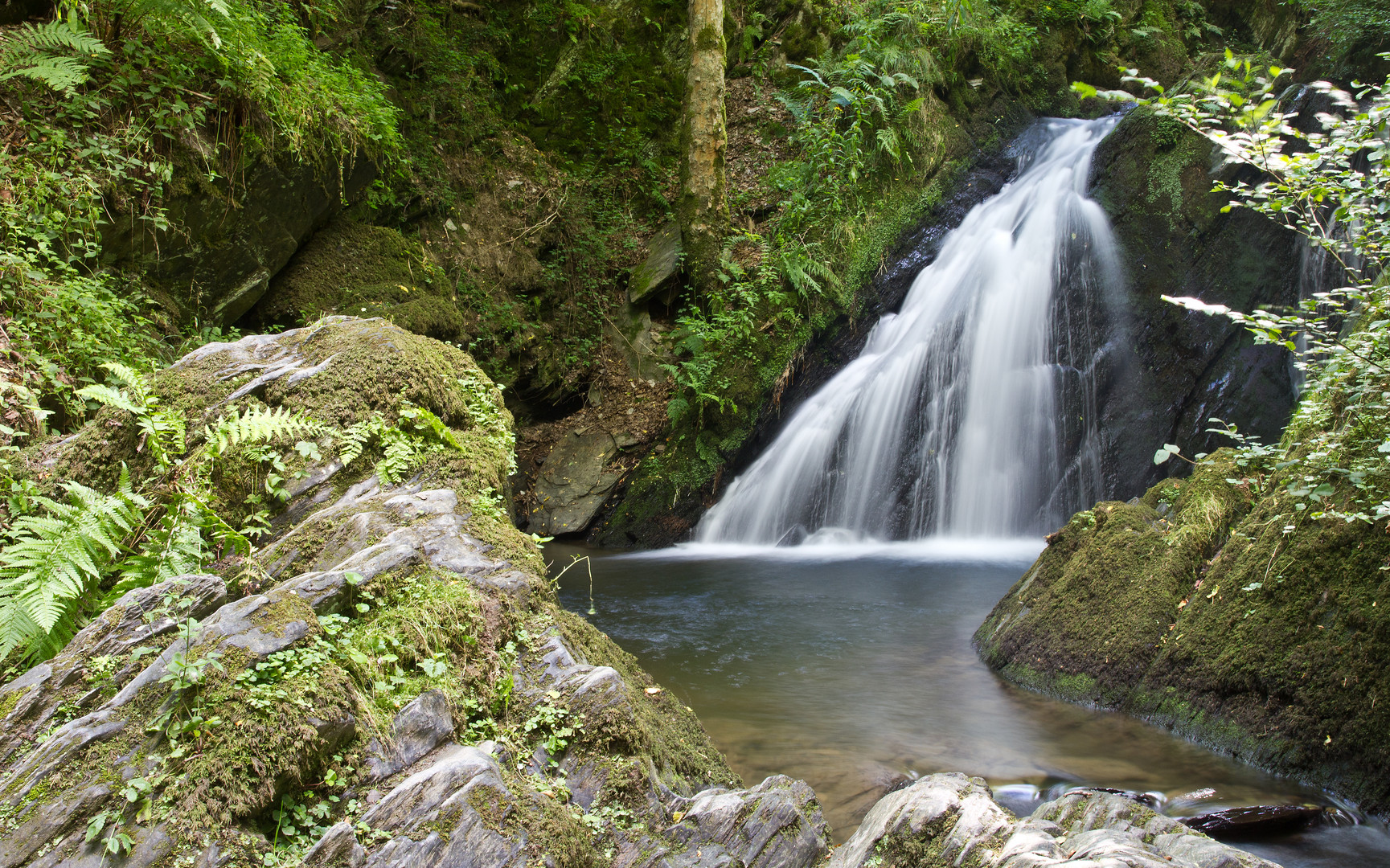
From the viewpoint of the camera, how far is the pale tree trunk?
37.1 ft

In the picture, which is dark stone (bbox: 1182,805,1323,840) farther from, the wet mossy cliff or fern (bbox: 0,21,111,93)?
fern (bbox: 0,21,111,93)

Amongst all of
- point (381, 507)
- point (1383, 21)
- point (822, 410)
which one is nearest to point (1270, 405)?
point (1383, 21)

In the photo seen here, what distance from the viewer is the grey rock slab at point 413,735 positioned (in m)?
2.19

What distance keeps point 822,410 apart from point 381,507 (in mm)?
8602

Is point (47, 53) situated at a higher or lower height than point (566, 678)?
higher

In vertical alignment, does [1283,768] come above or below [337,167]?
below

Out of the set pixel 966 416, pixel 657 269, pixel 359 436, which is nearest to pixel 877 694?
pixel 359 436

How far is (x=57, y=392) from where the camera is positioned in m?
4.54

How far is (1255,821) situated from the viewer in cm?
341

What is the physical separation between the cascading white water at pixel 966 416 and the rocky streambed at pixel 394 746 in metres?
7.39

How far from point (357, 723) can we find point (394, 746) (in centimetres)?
13

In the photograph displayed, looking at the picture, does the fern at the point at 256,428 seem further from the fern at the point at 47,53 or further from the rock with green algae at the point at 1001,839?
the fern at the point at 47,53

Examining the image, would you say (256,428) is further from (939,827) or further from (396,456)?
(939,827)

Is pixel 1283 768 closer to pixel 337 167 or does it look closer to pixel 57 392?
pixel 57 392
